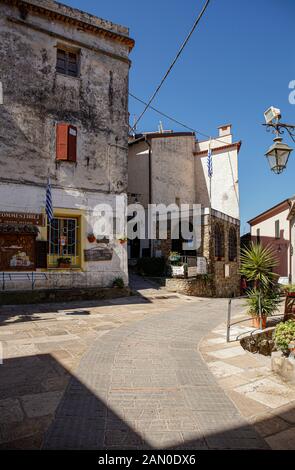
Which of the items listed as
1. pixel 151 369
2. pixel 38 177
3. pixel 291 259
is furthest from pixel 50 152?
pixel 291 259

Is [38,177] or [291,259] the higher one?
[38,177]

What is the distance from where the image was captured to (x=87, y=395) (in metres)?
4.18

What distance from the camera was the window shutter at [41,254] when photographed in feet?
39.8

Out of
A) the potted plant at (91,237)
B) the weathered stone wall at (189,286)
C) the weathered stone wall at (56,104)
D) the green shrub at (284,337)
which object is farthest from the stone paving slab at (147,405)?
the weathered stone wall at (189,286)

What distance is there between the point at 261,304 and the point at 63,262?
750 cm

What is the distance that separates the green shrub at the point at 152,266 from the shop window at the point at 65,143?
7.16 meters

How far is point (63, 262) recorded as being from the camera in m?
12.7

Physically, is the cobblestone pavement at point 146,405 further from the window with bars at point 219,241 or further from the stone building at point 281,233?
the stone building at point 281,233

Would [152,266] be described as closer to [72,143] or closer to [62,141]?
[72,143]

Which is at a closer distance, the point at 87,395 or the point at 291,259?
the point at 87,395

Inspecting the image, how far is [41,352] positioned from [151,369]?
6.82 ft

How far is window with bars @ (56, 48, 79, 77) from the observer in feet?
44.2
